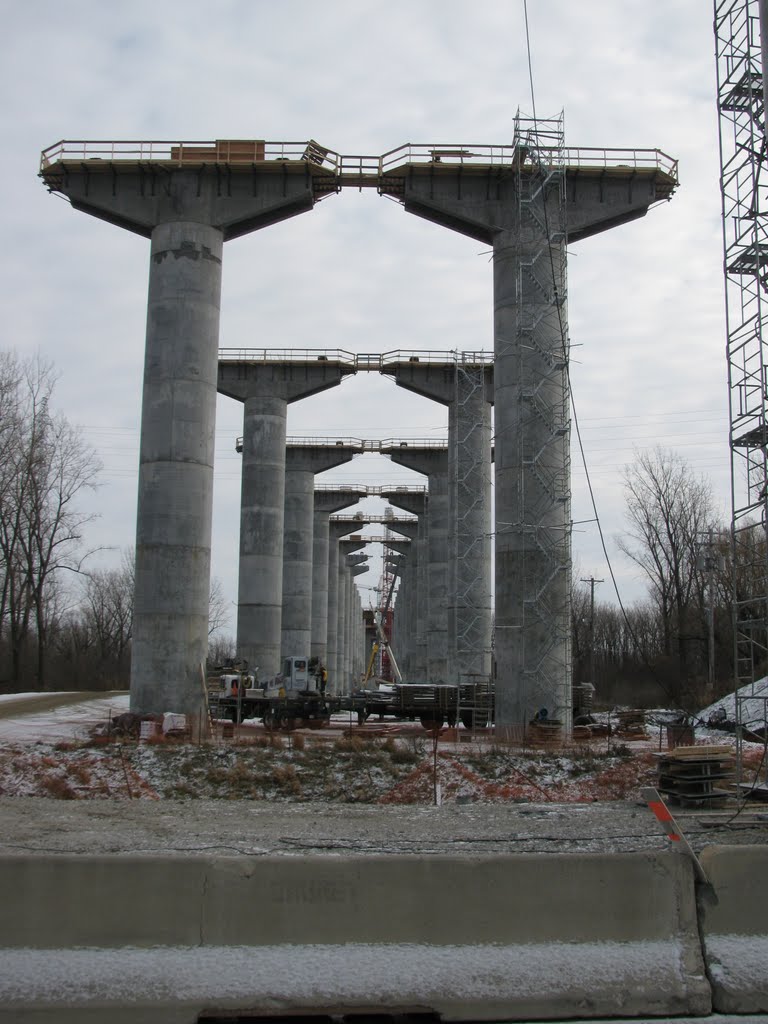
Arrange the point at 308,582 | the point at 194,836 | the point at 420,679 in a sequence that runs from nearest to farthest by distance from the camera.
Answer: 1. the point at 194,836
2. the point at 308,582
3. the point at 420,679

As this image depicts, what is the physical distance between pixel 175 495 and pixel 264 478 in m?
19.0

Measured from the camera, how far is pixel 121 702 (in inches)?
1781

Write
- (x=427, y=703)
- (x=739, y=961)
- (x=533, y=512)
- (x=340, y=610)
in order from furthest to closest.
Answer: (x=340, y=610), (x=427, y=703), (x=533, y=512), (x=739, y=961)

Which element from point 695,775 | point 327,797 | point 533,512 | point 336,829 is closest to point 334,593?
point 533,512

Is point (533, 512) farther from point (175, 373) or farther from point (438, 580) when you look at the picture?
point (438, 580)

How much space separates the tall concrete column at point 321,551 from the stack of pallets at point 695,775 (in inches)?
2436

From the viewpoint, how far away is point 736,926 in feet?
18.8

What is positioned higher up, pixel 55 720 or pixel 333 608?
pixel 333 608

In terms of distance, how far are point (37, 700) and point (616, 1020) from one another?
41733 mm

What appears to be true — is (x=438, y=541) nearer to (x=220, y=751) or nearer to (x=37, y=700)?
(x=37, y=700)

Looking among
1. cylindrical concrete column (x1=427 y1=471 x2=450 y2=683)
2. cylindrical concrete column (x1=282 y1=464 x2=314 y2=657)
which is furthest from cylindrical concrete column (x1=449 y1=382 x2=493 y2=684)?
cylindrical concrete column (x1=282 y1=464 x2=314 y2=657)

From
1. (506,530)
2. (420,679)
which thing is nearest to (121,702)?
(506,530)

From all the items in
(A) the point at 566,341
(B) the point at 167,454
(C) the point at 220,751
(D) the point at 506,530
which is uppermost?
(A) the point at 566,341

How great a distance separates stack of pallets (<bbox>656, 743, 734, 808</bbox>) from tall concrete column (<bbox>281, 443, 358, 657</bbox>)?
4710cm
